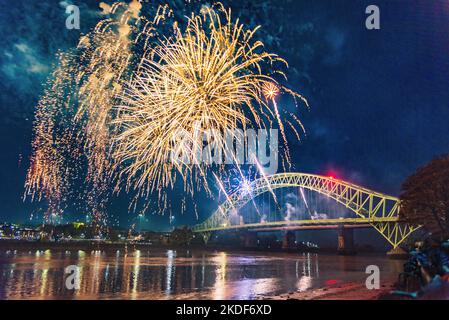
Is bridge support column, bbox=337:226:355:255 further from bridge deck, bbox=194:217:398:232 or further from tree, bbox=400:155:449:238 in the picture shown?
tree, bbox=400:155:449:238

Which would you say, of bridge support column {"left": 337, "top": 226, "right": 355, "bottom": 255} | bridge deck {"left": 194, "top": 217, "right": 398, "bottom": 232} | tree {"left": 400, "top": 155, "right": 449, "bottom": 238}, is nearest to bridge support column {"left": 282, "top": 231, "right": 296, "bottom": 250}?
bridge deck {"left": 194, "top": 217, "right": 398, "bottom": 232}

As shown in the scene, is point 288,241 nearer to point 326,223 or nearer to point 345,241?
point 326,223

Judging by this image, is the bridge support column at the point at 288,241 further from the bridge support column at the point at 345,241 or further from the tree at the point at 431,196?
the tree at the point at 431,196

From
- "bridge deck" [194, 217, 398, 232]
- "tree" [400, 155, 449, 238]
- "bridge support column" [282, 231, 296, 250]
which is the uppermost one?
"tree" [400, 155, 449, 238]

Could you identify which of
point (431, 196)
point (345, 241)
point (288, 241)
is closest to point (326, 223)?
point (345, 241)

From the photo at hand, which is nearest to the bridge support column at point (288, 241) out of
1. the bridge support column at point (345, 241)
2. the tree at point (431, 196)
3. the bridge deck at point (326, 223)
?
the bridge deck at point (326, 223)
